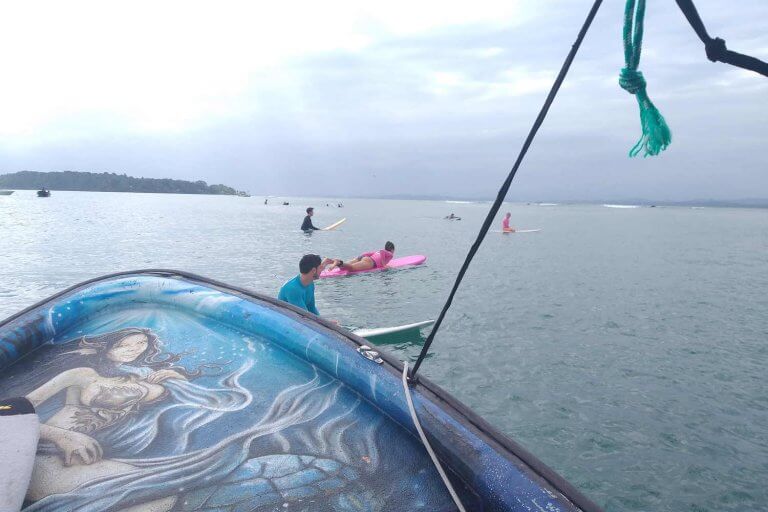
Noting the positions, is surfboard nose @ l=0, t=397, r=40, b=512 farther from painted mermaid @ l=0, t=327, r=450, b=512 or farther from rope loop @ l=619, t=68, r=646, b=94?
rope loop @ l=619, t=68, r=646, b=94

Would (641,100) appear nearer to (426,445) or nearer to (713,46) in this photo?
(713,46)

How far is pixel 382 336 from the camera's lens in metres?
9.76

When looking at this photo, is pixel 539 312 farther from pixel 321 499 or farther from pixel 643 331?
pixel 321 499

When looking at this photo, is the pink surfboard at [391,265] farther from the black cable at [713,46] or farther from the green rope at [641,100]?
the black cable at [713,46]

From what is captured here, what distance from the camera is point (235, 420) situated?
3451 mm

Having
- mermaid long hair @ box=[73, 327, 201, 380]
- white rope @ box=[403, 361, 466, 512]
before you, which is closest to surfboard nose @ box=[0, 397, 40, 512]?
mermaid long hair @ box=[73, 327, 201, 380]

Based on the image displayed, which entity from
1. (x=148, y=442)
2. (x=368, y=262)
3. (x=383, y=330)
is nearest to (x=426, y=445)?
(x=148, y=442)

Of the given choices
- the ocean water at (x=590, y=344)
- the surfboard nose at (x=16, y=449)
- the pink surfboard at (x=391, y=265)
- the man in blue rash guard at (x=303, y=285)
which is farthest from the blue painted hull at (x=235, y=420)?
the pink surfboard at (x=391, y=265)

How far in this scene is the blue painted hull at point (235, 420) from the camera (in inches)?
104

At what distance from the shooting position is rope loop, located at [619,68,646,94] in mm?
2266

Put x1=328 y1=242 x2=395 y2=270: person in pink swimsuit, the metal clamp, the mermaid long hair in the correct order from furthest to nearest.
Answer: x1=328 y1=242 x2=395 y2=270: person in pink swimsuit
the mermaid long hair
the metal clamp

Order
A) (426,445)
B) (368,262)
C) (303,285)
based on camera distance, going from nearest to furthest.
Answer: (426,445) < (303,285) < (368,262)

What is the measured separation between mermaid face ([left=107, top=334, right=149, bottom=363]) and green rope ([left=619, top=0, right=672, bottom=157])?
15.3 ft

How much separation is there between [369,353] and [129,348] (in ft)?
8.66
